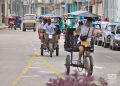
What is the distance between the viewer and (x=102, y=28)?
4053cm

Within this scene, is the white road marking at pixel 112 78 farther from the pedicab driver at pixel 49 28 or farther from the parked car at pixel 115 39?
the parked car at pixel 115 39

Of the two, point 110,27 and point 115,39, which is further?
point 110,27

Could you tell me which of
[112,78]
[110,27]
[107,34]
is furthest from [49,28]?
[110,27]

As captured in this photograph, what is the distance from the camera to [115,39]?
110 ft

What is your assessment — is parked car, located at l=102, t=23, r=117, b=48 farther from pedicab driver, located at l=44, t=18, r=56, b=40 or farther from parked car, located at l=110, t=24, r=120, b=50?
pedicab driver, located at l=44, t=18, r=56, b=40

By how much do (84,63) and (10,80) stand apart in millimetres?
2462

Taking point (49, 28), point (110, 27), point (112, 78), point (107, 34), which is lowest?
point (112, 78)

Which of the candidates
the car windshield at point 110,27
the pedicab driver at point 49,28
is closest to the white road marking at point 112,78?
the pedicab driver at point 49,28

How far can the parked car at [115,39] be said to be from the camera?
3334 centimetres

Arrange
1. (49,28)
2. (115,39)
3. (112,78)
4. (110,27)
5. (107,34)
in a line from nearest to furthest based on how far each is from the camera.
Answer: (112,78)
(49,28)
(115,39)
(107,34)
(110,27)

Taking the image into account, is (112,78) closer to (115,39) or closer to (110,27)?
(115,39)

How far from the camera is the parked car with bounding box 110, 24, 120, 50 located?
33344 millimetres

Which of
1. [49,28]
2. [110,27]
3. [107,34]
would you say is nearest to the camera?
[49,28]

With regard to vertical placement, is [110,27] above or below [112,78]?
above
